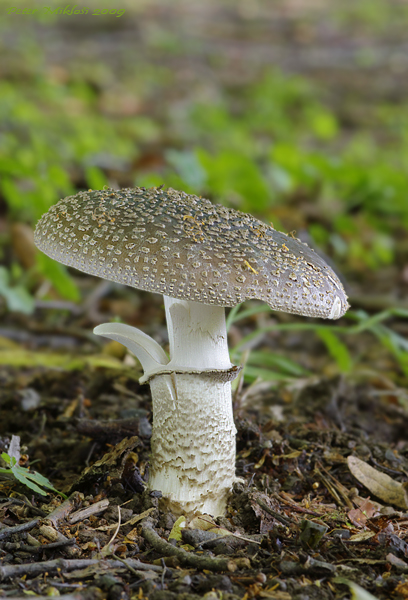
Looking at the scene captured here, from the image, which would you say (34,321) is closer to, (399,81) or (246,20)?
(399,81)

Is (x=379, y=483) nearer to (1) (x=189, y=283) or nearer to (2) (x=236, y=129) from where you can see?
(1) (x=189, y=283)

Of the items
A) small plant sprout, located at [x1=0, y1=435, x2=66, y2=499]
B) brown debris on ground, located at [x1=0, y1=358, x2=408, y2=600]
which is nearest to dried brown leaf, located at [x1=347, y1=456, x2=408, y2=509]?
brown debris on ground, located at [x1=0, y1=358, x2=408, y2=600]

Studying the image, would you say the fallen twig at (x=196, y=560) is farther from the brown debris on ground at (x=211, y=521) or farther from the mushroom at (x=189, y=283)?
the mushroom at (x=189, y=283)

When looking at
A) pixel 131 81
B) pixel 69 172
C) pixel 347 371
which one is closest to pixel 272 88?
pixel 131 81

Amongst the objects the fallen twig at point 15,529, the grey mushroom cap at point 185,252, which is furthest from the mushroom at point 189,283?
the fallen twig at point 15,529

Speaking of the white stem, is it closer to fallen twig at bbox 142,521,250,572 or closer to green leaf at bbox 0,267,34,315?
fallen twig at bbox 142,521,250,572
